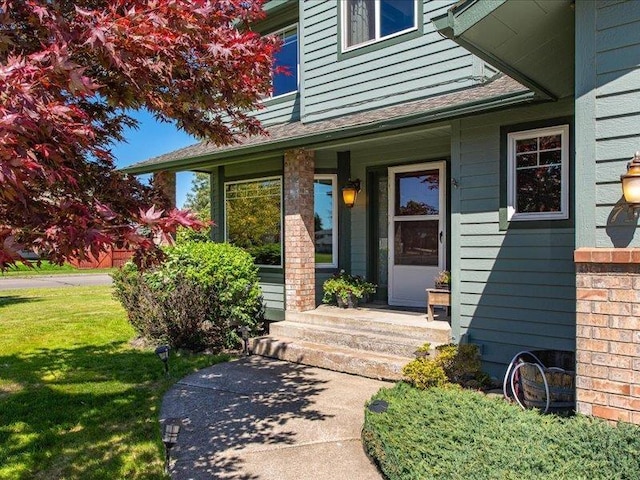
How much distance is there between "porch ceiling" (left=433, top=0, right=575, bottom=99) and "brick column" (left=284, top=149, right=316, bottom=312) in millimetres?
4013

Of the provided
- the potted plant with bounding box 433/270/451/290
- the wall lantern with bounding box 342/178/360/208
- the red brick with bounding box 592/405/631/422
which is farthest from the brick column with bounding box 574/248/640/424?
the wall lantern with bounding box 342/178/360/208

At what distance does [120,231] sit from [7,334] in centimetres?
802

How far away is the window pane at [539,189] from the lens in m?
5.25

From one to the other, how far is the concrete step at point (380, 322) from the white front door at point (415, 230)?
0.64 m

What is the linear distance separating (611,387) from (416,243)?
16.0 ft

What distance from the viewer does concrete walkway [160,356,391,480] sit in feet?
12.0

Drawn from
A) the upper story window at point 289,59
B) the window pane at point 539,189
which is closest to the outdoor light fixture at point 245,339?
the window pane at point 539,189

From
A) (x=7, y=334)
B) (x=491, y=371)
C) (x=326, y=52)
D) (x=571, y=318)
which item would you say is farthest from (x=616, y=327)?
(x=7, y=334)

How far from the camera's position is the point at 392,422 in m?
3.65

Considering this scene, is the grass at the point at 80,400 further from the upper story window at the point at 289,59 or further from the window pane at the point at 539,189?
the upper story window at the point at 289,59

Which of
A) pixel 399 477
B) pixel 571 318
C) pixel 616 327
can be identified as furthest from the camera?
pixel 571 318

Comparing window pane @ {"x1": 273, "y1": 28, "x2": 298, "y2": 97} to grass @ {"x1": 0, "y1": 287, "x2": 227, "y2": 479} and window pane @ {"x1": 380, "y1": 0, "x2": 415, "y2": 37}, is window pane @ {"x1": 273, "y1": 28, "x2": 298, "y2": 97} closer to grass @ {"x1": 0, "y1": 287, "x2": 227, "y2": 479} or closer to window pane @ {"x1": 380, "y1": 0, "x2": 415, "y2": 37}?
window pane @ {"x1": 380, "y1": 0, "x2": 415, "y2": 37}

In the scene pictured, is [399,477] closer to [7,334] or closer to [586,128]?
[586,128]

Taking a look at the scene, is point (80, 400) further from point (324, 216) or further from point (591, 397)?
point (591, 397)
